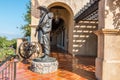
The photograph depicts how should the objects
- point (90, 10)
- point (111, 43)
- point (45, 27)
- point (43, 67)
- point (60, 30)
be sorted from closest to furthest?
point (111, 43) < point (43, 67) < point (45, 27) < point (90, 10) < point (60, 30)

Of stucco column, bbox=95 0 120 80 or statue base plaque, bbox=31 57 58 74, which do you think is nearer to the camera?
stucco column, bbox=95 0 120 80

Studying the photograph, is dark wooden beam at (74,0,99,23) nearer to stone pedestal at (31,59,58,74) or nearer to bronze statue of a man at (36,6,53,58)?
bronze statue of a man at (36,6,53,58)

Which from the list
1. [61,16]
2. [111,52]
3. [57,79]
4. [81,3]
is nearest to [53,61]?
[57,79]

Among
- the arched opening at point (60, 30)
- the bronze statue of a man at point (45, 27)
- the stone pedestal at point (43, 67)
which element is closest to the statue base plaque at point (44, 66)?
the stone pedestal at point (43, 67)

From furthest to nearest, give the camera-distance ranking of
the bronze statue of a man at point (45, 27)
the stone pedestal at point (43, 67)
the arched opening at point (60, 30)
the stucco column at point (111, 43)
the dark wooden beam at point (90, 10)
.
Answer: the arched opening at point (60, 30), the dark wooden beam at point (90, 10), the bronze statue of a man at point (45, 27), the stone pedestal at point (43, 67), the stucco column at point (111, 43)

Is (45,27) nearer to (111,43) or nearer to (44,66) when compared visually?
(44,66)

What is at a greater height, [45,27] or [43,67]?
[45,27]

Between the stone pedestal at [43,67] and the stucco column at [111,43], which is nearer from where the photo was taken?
the stucco column at [111,43]

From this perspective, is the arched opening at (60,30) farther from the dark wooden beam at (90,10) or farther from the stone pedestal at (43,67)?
the stone pedestal at (43,67)

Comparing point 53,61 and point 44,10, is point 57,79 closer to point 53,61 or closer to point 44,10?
point 53,61

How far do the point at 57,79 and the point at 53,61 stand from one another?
111cm

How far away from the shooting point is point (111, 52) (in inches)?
182

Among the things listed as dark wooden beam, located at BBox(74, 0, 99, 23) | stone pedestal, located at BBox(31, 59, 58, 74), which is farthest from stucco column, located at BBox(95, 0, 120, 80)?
stone pedestal, located at BBox(31, 59, 58, 74)

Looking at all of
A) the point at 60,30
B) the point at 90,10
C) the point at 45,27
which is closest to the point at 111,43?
the point at 45,27
